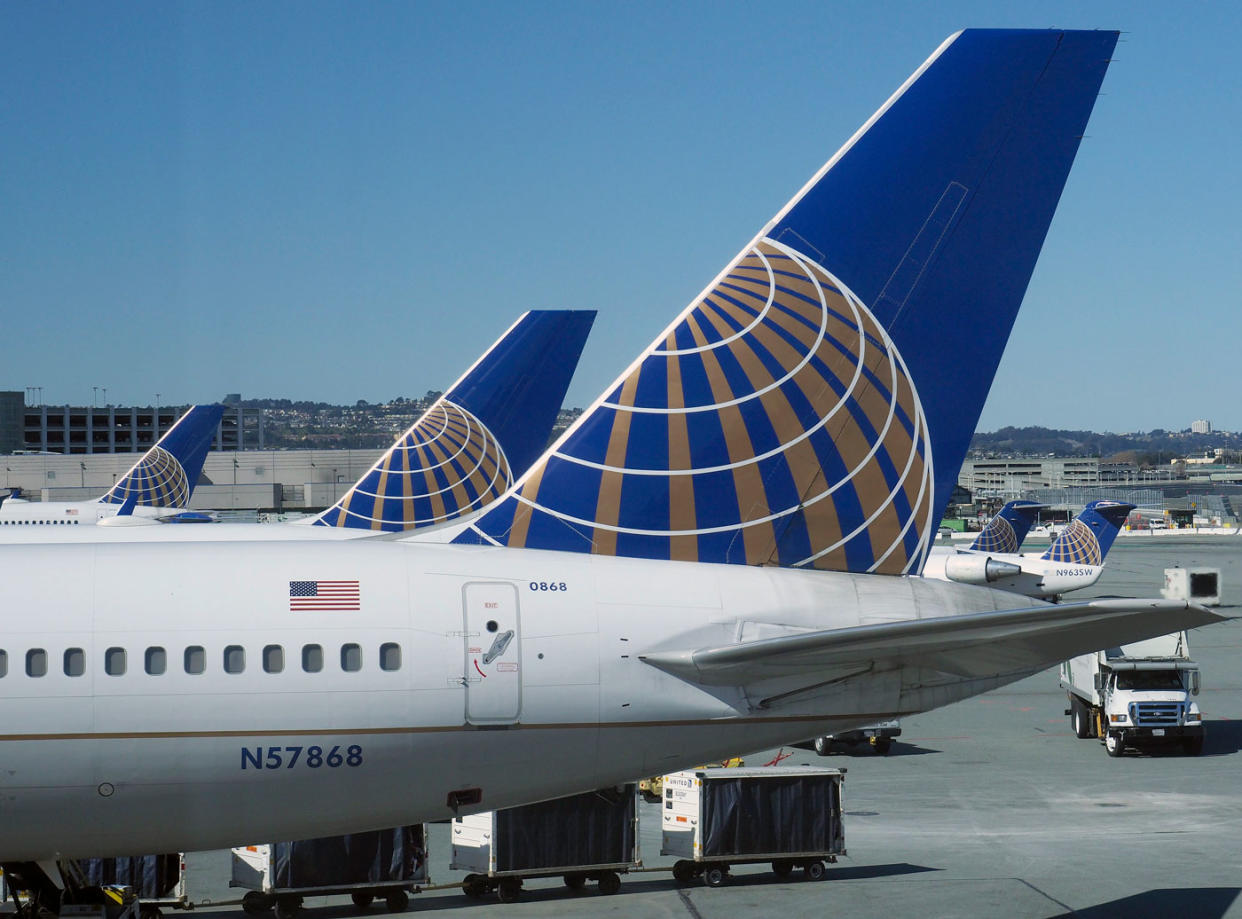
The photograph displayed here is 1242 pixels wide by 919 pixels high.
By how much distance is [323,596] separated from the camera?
1200 cm

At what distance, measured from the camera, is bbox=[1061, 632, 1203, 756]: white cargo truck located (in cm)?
3219

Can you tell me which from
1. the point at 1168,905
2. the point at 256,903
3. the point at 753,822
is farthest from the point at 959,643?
the point at 256,903

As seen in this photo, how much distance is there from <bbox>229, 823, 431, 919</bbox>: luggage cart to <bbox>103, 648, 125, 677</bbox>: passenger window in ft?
29.8

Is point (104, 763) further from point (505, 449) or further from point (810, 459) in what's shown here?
point (505, 449)

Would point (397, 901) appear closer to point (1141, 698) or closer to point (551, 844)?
point (551, 844)

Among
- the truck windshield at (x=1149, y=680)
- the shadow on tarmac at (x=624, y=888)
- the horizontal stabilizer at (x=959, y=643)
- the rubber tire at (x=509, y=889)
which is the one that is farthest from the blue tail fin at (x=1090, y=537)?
the horizontal stabilizer at (x=959, y=643)

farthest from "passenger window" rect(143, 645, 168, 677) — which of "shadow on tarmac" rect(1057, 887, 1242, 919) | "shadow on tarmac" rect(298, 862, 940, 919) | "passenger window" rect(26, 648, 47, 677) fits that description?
"shadow on tarmac" rect(1057, 887, 1242, 919)

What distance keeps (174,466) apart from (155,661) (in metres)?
55.9

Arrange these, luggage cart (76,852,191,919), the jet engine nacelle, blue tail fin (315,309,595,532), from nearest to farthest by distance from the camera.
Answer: luggage cart (76,852,191,919) < blue tail fin (315,309,595,532) < the jet engine nacelle

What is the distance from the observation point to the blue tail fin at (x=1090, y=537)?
6656 centimetres

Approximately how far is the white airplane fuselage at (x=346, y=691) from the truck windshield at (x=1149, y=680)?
73.8 feet

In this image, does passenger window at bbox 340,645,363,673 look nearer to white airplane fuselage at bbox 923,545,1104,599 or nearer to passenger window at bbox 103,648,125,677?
passenger window at bbox 103,648,125,677

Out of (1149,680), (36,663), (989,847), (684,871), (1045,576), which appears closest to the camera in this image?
(36,663)

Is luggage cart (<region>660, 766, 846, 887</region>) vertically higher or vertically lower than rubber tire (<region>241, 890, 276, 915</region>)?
higher
